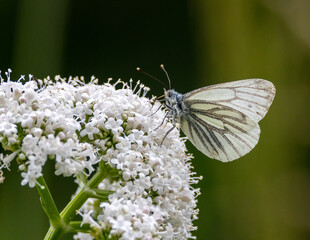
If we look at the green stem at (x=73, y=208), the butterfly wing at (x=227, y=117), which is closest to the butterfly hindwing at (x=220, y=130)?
the butterfly wing at (x=227, y=117)

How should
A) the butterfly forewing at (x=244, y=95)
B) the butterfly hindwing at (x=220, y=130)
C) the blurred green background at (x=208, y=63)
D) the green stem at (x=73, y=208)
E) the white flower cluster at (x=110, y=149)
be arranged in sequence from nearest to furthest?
the white flower cluster at (x=110, y=149), the green stem at (x=73, y=208), the butterfly forewing at (x=244, y=95), the butterfly hindwing at (x=220, y=130), the blurred green background at (x=208, y=63)

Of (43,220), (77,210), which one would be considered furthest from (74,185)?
(77,210)

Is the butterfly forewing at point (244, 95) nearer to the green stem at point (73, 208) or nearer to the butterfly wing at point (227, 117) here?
the butterfly wing at point (227, 117)

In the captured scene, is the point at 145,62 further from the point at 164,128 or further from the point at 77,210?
the point at 77,210

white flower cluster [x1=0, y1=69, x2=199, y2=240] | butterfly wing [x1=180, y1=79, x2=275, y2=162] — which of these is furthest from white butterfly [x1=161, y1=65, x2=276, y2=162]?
white flower cluster [x1=0, y1=69, x2=199, y2=240]

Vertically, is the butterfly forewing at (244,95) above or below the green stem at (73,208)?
above

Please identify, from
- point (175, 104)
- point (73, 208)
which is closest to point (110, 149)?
point (73, 208)

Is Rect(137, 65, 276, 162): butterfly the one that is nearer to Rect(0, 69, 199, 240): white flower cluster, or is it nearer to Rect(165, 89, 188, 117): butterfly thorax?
Rect(165, 89, 188, 117): butterfly thorax

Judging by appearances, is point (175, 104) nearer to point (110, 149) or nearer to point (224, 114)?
point (224, 114)
